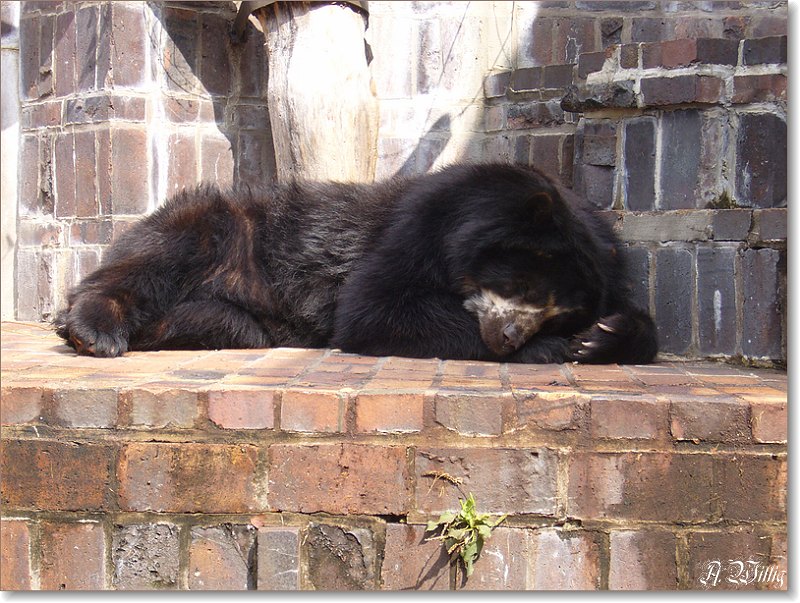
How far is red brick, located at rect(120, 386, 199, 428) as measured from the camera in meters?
2.68

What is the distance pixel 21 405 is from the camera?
2.74m

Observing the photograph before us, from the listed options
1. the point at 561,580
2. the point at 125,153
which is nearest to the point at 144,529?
the point at 561,580

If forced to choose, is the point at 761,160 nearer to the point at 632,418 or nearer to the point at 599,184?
the point at 599,184

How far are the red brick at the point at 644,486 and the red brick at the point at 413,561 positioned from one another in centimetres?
44

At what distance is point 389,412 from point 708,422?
3.04 feet

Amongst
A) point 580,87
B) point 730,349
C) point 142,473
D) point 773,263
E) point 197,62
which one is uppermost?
point 197,62

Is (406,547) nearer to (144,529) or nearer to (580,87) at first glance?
(144,529)

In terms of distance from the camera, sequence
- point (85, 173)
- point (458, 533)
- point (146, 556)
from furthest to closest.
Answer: point (85, 173)
point (146, 556)
point (458, 533)

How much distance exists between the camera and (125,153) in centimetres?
513

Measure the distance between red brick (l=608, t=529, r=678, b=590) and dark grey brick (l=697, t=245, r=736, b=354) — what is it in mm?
1362

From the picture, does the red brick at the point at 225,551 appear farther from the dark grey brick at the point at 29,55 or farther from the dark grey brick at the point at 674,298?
the dark grey brick at the point at 29,55

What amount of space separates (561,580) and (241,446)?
3.34ft

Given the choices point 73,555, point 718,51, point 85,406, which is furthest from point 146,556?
point 718,51

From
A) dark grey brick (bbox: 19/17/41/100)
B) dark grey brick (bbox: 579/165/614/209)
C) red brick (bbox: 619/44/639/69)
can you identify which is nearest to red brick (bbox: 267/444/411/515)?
dark grey brick (bbox: 579/165/614/209)
